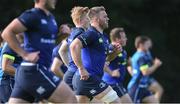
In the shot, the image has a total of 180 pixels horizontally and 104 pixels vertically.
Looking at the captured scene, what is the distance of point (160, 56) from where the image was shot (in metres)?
22.8

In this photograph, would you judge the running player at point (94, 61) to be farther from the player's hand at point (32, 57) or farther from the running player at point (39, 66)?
the player's hand at point (32, 57)

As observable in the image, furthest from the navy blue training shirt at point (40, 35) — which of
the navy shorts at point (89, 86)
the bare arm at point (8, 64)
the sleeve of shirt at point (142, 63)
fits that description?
the sleeve of shirt at point (142, 63)

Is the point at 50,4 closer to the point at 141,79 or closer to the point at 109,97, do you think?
the point at 109,97

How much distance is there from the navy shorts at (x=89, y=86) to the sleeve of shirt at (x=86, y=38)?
50 cm

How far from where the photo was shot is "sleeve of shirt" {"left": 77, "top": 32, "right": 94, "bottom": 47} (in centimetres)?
922

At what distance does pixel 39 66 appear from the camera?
25.3ft

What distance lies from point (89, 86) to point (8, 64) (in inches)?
43.9

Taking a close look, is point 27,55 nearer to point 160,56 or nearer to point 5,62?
point 5,62

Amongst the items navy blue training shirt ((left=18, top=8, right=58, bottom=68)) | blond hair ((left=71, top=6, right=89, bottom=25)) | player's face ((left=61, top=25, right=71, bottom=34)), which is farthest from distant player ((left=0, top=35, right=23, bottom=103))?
player's face ((left=61, top=25, right=71, bottom=34))

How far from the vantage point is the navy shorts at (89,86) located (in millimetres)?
9531

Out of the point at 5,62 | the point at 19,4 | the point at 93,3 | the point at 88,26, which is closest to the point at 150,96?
the point at 88,26

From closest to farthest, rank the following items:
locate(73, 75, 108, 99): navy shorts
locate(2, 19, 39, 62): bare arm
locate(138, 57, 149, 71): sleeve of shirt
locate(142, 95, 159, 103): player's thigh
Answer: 1. locate(2, 19, 39, 62): bare arm
2. locate(73, 75, 108, 99): navy shorts
3. locate(142, 95, 159, 103): player's thigh
4. locate(138, 57, 149, 71): sleeve of shirt

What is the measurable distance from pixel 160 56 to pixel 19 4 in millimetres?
5015

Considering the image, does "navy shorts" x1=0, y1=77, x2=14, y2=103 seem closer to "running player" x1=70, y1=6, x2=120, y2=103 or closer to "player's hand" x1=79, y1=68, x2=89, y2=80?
"running player" x1=70, y1=6, x2=120, y2=103
